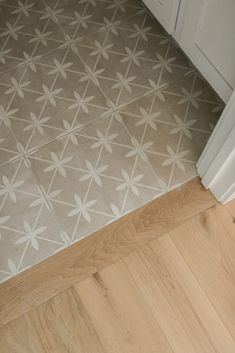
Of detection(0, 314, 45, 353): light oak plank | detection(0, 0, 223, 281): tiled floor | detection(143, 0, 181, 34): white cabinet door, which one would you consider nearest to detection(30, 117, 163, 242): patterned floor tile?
detection(0, 0, 223, 281): tiled floor

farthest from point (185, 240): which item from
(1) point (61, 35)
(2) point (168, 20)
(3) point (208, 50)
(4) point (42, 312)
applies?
(1) point (61, 35)

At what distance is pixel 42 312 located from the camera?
1.02 metres

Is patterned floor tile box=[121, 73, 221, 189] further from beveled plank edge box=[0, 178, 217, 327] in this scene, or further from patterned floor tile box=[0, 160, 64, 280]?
patterned floor tile box=[0, 160, 64, 280]

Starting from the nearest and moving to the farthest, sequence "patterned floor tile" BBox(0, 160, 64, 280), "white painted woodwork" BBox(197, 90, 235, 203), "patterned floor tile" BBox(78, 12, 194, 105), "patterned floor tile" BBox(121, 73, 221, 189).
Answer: "white painted woodwork" BBox(197, 90, 235, 203) → "patterned floor tile" BBox(0, 160, 64, 280) → "patterned floor tile" BBox(121, 73, 221, 189) → "patterned floor tile" BBox(78, 12, 194, 105)

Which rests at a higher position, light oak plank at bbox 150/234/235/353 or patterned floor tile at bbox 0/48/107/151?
patterned floor tile at bbox 0/48/107/151

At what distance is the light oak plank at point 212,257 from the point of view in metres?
1.02

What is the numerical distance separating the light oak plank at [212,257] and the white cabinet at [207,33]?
1.43 ft

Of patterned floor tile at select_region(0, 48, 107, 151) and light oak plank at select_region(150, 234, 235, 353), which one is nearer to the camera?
light oak plank at select_region(150, 234, 235, 353)

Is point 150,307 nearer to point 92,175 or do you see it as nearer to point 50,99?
point 92,175

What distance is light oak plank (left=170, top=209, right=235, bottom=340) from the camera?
1022 millimetres

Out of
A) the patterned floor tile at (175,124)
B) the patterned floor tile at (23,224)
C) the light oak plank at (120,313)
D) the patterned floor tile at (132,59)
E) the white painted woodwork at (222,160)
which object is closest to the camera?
the white painted woodwork at (222,160)

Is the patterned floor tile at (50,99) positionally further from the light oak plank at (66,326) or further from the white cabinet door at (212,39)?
the light oak plank at (66,326)

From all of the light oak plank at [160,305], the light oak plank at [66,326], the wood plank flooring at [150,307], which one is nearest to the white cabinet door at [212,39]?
the wood plank flooring at [150,307]

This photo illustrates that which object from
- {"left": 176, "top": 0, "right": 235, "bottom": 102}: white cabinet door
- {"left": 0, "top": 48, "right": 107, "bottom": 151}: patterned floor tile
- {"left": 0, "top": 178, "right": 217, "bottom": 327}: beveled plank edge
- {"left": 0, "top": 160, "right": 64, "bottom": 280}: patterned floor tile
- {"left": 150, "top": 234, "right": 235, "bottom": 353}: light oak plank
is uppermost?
{"left": 0, "top": 48, "right": 107, "bottom": 151}: patterned floor tile
